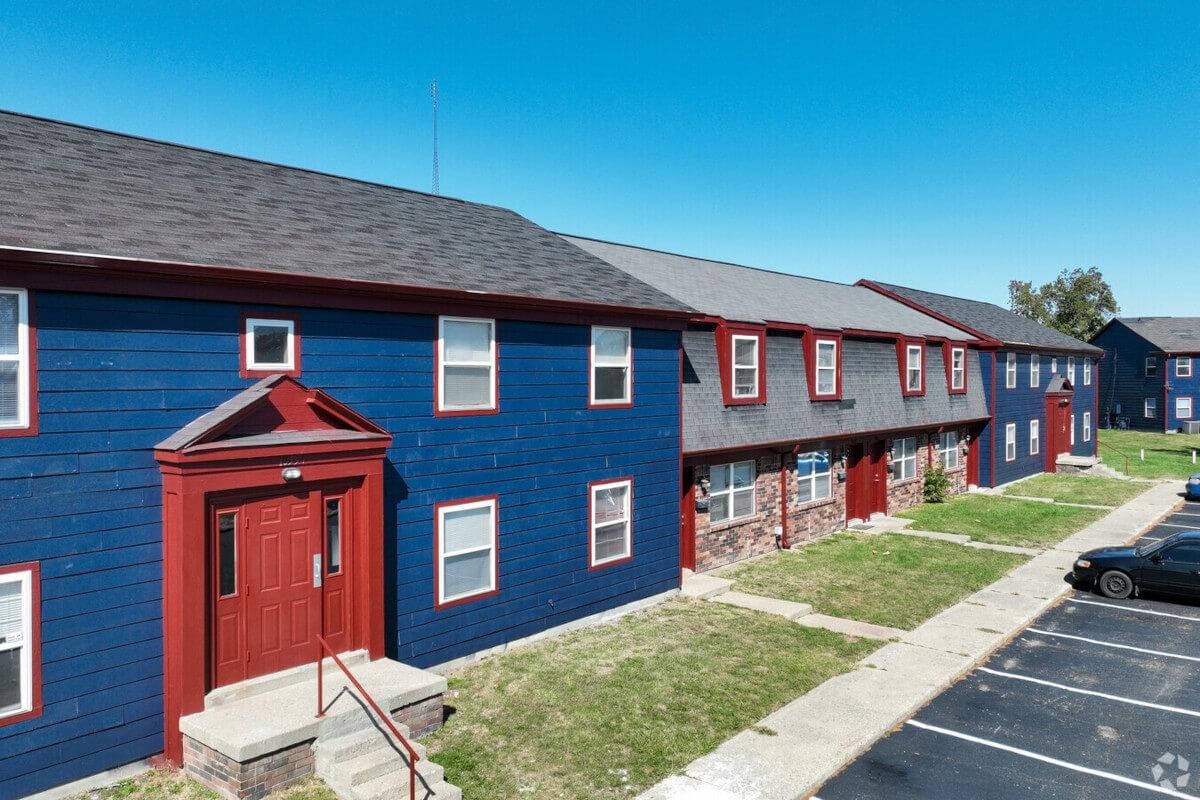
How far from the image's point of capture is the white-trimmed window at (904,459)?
2594 cm

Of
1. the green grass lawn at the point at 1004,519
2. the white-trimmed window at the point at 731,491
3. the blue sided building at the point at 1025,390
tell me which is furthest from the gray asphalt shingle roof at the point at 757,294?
the green grass lawn at the point at 1004,519

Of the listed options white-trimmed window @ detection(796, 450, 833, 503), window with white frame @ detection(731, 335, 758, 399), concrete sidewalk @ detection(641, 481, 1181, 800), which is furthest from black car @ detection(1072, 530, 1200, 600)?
window with white frame @ detection(731, 335, 758, 399)

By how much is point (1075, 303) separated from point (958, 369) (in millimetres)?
58288

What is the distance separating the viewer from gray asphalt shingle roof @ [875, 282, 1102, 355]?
33.6 metres

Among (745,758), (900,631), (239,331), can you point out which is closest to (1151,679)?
(900,631)

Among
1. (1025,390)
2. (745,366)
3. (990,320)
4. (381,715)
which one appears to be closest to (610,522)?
(745,366)

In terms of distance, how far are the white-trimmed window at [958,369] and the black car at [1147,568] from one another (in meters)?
12.4

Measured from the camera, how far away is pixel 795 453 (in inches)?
818

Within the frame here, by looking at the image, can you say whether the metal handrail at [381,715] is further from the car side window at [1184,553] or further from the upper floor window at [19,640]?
the car side window at [1184,553]

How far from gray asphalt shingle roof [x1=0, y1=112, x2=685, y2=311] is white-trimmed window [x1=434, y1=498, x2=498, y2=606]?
3.43 metres

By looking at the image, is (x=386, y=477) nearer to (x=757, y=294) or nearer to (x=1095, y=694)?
(x=1095, y=694)

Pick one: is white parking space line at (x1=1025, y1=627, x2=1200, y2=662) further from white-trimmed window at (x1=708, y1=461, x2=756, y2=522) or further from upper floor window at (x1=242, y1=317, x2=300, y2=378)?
upper floor window at (x1=242, y1=317, x2=300, y2=378)

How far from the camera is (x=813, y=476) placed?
22000 mm

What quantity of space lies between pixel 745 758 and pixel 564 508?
5.59 meters
